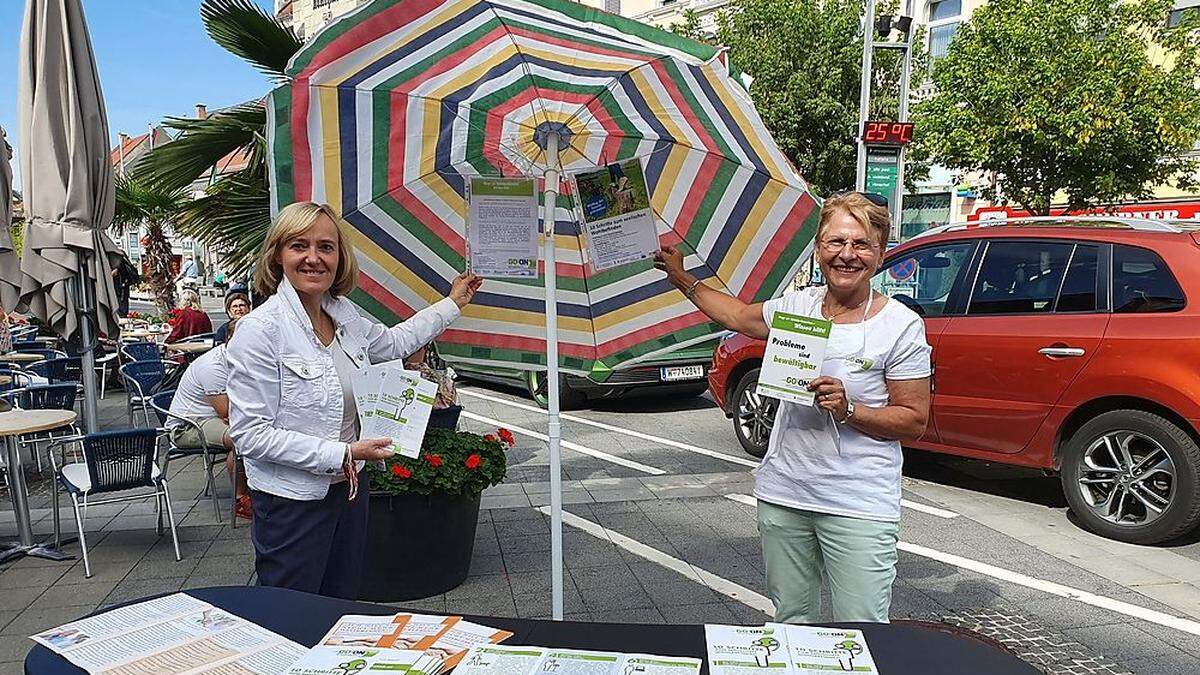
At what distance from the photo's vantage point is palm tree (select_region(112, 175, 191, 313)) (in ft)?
40.1

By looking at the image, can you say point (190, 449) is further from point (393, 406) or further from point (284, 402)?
point (393, 406)

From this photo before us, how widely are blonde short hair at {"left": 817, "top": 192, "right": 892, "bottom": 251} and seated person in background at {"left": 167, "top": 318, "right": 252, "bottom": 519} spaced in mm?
3656

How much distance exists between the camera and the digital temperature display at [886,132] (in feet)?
42.0

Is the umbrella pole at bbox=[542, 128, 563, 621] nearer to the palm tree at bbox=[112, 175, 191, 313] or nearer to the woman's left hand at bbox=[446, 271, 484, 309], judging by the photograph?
the woman's left hand at bbox=[446, 271, 484, 309]

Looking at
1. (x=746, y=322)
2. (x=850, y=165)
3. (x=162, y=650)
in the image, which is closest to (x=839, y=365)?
(x=746, y=322)

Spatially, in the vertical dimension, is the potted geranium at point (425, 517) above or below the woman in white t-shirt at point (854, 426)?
below

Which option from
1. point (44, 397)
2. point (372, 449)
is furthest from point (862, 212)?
point (44, 397)

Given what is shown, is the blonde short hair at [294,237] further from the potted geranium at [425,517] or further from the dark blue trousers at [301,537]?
the potted geranium at [425,517]

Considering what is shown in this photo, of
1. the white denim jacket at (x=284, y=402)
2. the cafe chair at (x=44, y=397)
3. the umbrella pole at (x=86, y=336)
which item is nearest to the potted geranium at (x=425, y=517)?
the white denim jacket at (x=284, y=402)

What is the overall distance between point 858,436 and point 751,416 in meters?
5.01

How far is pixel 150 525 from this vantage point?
5.58 m

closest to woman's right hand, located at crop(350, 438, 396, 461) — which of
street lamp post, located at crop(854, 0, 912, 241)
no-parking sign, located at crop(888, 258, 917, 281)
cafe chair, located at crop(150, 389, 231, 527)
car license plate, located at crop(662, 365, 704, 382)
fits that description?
cafe chair, located at crop(150, 389, 231, 527)

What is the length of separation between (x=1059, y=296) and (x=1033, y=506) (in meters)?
1.55

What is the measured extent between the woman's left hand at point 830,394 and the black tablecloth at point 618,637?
60cm
